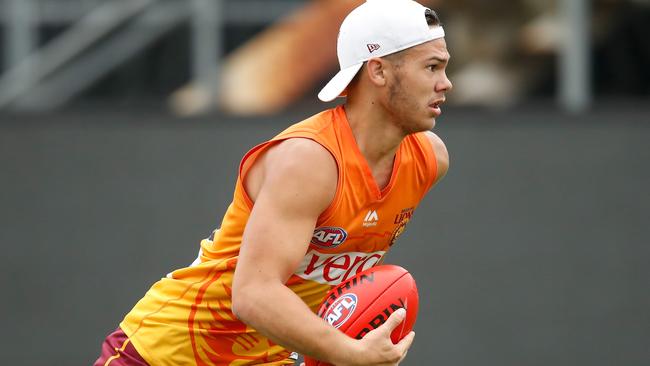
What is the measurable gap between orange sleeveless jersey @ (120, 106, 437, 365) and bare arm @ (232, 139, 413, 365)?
167mm

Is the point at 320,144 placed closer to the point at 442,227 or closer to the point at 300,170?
the point at 300,170

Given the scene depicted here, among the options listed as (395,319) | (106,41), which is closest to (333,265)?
(395,319)

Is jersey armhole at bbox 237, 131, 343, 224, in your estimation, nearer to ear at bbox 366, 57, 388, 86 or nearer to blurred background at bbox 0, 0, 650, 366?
ear at bbox 366, 57, 388, 86

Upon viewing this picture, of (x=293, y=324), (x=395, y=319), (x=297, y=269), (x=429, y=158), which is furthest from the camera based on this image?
(x=429, y=158)

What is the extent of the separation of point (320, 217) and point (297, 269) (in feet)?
1.01

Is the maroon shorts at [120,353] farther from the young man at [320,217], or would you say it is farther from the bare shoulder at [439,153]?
the bare shoulder at [439,153]

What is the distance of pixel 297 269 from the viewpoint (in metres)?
4.34

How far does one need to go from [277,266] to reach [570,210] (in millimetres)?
4210

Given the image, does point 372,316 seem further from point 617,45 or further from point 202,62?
point 617,45

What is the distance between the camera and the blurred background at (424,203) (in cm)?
774

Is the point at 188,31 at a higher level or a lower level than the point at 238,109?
higher

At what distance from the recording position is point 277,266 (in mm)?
3928

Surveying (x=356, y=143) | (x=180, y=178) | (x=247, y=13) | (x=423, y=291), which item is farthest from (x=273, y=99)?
(x=356, y=143)

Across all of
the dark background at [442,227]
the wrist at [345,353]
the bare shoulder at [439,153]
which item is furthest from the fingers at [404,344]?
the dark background at [442,227]
